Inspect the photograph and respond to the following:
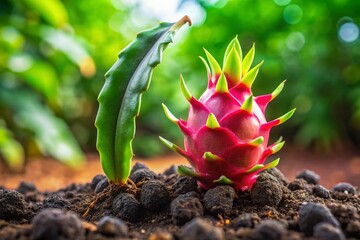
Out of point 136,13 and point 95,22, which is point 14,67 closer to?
point 95,22

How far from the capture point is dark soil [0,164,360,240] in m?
1.01

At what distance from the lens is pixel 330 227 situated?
1015 mm

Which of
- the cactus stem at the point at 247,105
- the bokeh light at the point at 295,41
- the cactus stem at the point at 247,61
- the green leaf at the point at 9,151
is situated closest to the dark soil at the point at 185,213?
the cactus stem at the point at 247,105

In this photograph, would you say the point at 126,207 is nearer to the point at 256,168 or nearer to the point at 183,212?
the point at 183,212

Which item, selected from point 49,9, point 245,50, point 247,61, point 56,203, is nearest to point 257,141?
point 247,61

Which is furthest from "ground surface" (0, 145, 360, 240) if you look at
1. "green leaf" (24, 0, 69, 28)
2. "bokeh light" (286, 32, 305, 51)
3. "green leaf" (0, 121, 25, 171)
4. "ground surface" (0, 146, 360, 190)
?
"bokeh light" (286, 32, 305, 51)

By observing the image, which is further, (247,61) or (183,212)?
(247,61)

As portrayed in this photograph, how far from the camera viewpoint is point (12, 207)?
1.33 metres

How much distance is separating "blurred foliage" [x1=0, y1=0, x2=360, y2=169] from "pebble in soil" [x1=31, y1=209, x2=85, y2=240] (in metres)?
2.52

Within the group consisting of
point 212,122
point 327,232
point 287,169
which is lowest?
point 327,232

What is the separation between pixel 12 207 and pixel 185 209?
526mm

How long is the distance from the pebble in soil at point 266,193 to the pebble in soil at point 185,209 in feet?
0.61

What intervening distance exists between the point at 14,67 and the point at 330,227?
10.9ft

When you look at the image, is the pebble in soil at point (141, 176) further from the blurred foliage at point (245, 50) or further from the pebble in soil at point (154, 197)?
the blurred foliage at point (245, 50)
